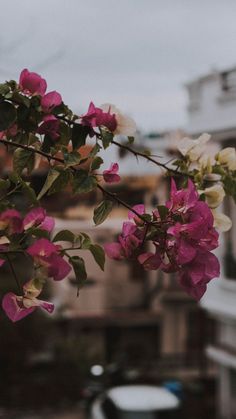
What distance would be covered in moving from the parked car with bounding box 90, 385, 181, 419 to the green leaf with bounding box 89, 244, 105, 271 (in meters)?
7.43

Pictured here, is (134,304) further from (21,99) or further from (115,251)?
(21,99)

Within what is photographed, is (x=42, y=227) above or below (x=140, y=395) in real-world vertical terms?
above

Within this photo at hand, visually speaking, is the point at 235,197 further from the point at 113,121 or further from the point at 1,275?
the point at 1,275

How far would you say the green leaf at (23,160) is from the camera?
52.1 inches

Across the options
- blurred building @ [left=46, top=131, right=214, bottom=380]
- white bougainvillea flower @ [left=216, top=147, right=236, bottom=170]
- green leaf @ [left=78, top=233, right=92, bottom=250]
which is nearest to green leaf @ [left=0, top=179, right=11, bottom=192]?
green leaf @ [left=78, top=233, right=92, bottom=250]

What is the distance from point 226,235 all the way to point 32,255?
8.31 m

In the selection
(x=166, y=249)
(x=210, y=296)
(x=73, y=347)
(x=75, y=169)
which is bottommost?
(x=73, y=347)

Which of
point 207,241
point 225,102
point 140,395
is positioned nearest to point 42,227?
point 207,241

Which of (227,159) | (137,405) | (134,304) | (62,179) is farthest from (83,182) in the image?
(134,304)

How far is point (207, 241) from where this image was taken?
1.21 m

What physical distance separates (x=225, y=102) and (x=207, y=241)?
860cm

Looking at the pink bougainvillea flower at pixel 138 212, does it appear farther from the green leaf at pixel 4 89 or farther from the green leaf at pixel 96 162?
the green leaf at pixel 4 89

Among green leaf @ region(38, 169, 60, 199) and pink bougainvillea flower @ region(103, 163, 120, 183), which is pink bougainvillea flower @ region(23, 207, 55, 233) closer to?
green leaf @ region(38, 169, 60, 199)

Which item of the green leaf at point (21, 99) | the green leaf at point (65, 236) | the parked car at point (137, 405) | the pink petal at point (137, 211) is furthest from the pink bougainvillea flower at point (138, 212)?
the parked car at point (137, 405)
